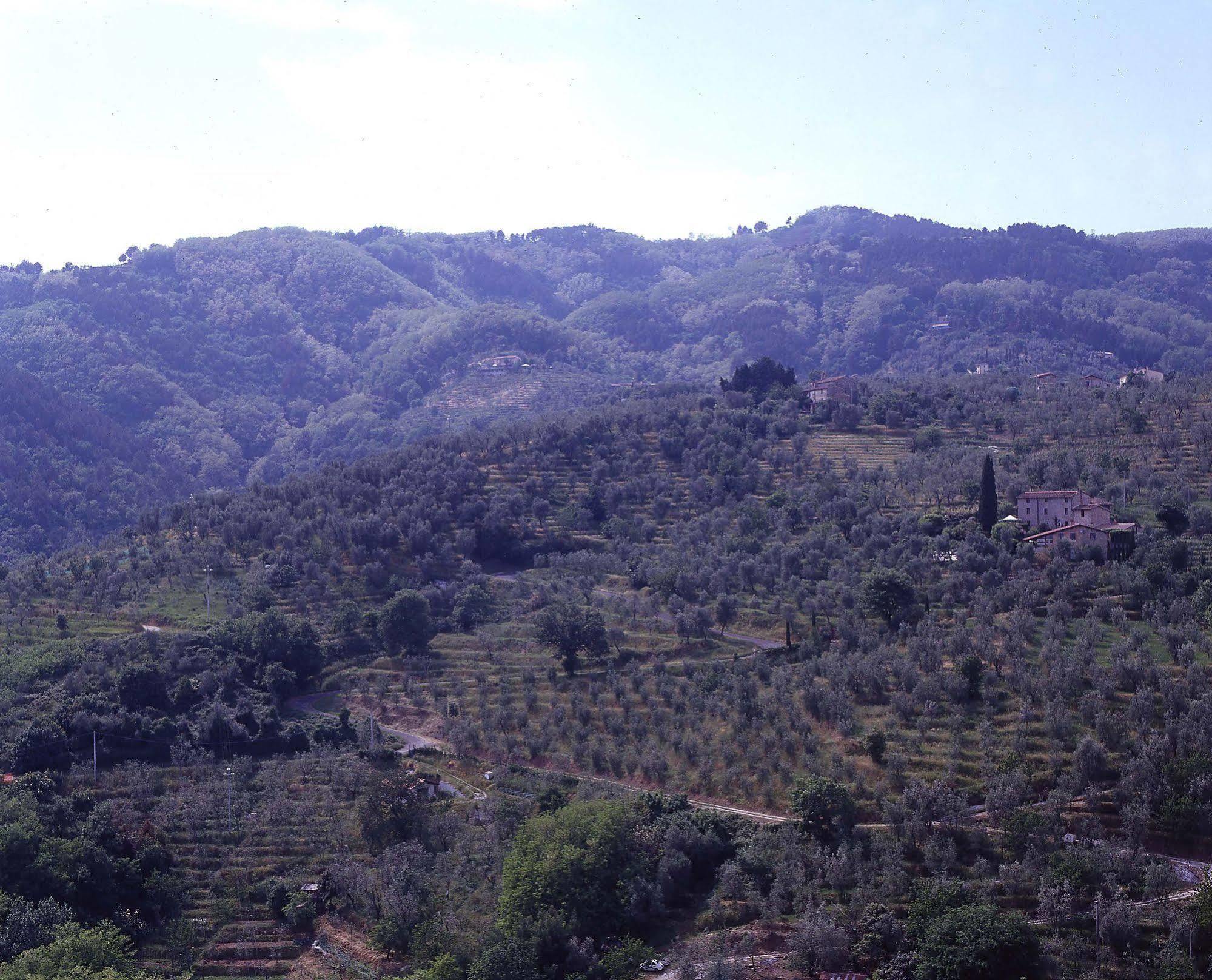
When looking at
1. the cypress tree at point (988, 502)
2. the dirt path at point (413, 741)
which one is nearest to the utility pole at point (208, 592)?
the dirt path at point (413, 741)

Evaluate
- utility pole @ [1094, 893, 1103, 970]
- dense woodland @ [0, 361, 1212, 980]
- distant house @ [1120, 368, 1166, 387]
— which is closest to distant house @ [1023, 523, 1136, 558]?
dense woodland @ [0, 361, 1212, 980]

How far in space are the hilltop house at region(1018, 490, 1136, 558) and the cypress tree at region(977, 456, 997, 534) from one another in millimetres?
1386

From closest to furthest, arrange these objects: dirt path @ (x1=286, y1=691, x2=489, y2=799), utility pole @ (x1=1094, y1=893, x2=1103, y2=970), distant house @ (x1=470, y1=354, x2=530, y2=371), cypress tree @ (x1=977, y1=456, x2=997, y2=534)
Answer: utility pole @ (x1=1094, y1=893, x2=1103, y2=970)
dirt path @ (x1=286, y1=691, x2=489, y2=799)
cypress tree @ (x1=977, y1=456, x2=997, y2=534)
distant house @ (x1=470, y1=354, x2=530, y2=371)

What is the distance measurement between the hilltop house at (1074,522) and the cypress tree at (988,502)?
1386 millimetres

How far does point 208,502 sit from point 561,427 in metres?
19.0

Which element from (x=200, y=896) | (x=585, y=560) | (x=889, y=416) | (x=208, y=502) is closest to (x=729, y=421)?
(x=889, y=416)

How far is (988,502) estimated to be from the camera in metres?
47.2

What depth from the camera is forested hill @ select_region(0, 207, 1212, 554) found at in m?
99.6

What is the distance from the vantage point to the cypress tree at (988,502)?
47188 mm

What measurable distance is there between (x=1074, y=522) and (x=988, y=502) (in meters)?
3.27

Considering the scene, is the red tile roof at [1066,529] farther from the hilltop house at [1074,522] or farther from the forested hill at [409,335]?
the forested hill at [409,335]

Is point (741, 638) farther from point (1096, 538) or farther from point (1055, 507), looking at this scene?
point (1055, 507)

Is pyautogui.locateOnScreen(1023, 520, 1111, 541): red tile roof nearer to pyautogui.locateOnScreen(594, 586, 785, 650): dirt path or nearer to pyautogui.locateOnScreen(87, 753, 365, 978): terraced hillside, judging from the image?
pyautogui.locateOnScreen(594, 586, 785, 650): dirt path

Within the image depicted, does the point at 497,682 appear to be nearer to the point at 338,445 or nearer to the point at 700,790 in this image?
the point at 700,790
